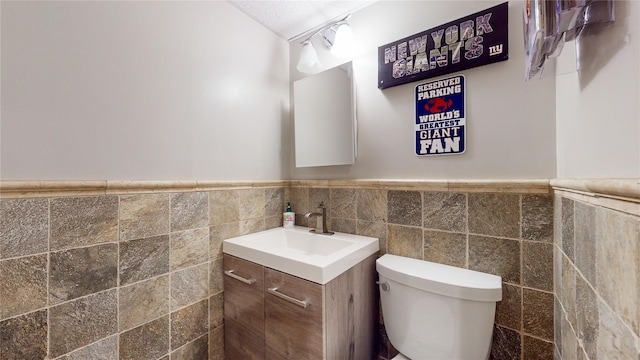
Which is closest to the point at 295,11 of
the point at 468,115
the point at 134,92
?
the point at 134,92

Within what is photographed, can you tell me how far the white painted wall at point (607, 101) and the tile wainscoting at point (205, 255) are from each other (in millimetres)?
70

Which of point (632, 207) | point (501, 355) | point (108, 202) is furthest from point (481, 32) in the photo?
point (108, 202)

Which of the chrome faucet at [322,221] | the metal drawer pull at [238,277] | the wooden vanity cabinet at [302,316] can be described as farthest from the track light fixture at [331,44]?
the metal drawer pull at [238,277]

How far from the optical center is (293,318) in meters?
1.00

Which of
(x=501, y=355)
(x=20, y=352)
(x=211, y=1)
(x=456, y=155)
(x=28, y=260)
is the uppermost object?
(x=211, y=1)

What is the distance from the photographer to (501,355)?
995 mm

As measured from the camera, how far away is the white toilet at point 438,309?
2.87 ft

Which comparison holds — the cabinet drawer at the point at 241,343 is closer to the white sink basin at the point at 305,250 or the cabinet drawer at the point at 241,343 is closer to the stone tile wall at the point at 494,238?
the white sink basin at the point at 305,250

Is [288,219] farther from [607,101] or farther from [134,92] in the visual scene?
[607,101]

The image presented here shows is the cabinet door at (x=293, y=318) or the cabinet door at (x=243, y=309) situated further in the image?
the cabinet door at (x=243, y=309)

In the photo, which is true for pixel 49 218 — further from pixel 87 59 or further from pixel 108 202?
pixel 87 59

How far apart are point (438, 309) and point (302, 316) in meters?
0.54

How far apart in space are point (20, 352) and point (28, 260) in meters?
0.30

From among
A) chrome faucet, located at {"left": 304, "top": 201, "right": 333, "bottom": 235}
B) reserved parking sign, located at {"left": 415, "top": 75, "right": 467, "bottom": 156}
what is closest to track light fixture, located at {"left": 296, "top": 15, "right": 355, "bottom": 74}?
reserved parking sign, located at {"left": 415, "top": 75, "right": 467, "bottom": 156}
